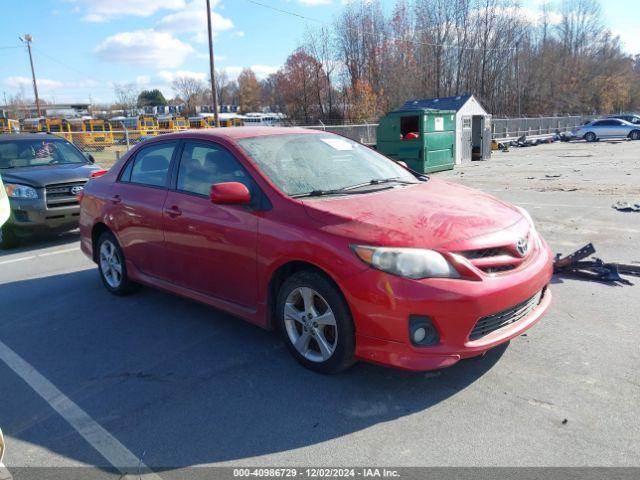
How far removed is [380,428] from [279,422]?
594 millimetres

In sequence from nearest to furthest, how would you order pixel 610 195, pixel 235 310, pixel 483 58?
1. pixel 235 310
2. pixel 610 195
3. pixel 483 58

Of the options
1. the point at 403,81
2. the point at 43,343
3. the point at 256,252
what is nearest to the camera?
the point at 256,252

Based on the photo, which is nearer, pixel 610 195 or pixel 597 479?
pixel 597 479

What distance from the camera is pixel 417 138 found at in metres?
17.2

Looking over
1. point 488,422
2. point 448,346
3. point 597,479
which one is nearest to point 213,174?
point 448,346

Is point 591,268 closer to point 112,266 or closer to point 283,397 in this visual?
point 283,397

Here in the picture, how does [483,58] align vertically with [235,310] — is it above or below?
above

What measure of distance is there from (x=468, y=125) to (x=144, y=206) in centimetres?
1959

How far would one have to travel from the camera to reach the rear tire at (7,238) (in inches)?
320

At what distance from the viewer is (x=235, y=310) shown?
3980 millimetres

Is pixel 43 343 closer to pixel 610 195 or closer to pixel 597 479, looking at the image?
pixel 597 479

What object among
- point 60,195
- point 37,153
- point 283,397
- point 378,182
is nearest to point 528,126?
point 37,153

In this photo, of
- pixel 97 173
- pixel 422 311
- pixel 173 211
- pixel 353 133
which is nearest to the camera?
pixel 422 311

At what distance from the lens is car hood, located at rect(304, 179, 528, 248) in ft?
10.4
